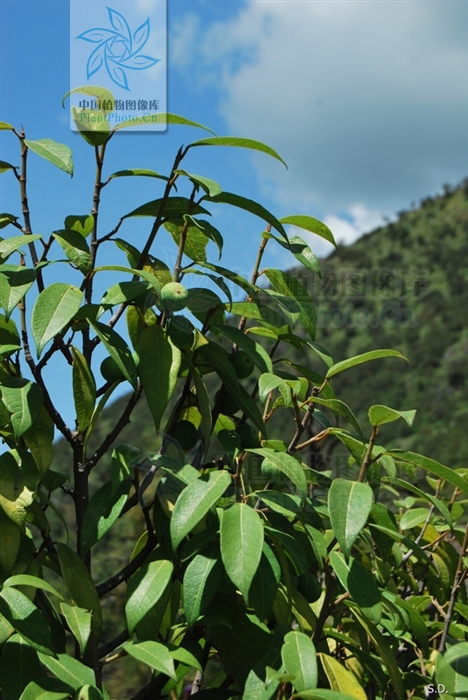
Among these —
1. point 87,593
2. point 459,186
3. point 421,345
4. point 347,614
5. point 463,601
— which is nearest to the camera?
point 87,593

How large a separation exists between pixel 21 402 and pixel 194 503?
0.76 feet

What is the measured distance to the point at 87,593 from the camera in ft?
3.00

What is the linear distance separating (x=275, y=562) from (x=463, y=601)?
73cm

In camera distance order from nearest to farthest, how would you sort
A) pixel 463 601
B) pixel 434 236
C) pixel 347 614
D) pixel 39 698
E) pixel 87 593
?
pixel 39 698
pixel 87 593
pixel 347 614
pixel 463 601
pixel 434 236

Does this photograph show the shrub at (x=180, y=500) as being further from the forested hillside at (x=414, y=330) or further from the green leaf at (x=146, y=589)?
the forested hillside at (x=414, y=330)

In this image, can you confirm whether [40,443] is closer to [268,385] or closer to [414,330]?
[268,385]

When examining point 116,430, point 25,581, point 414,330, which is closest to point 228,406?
point 116,430

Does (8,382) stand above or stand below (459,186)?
below

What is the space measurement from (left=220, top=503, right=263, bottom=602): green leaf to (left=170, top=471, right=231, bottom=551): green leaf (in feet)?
0.09

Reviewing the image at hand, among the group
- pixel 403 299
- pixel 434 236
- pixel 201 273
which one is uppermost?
pixel 434 236

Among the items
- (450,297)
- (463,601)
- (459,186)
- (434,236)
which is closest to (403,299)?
(450,297)

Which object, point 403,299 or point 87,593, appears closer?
point 87,593

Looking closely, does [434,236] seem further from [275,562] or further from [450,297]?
[275,562]

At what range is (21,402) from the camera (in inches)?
34.8
